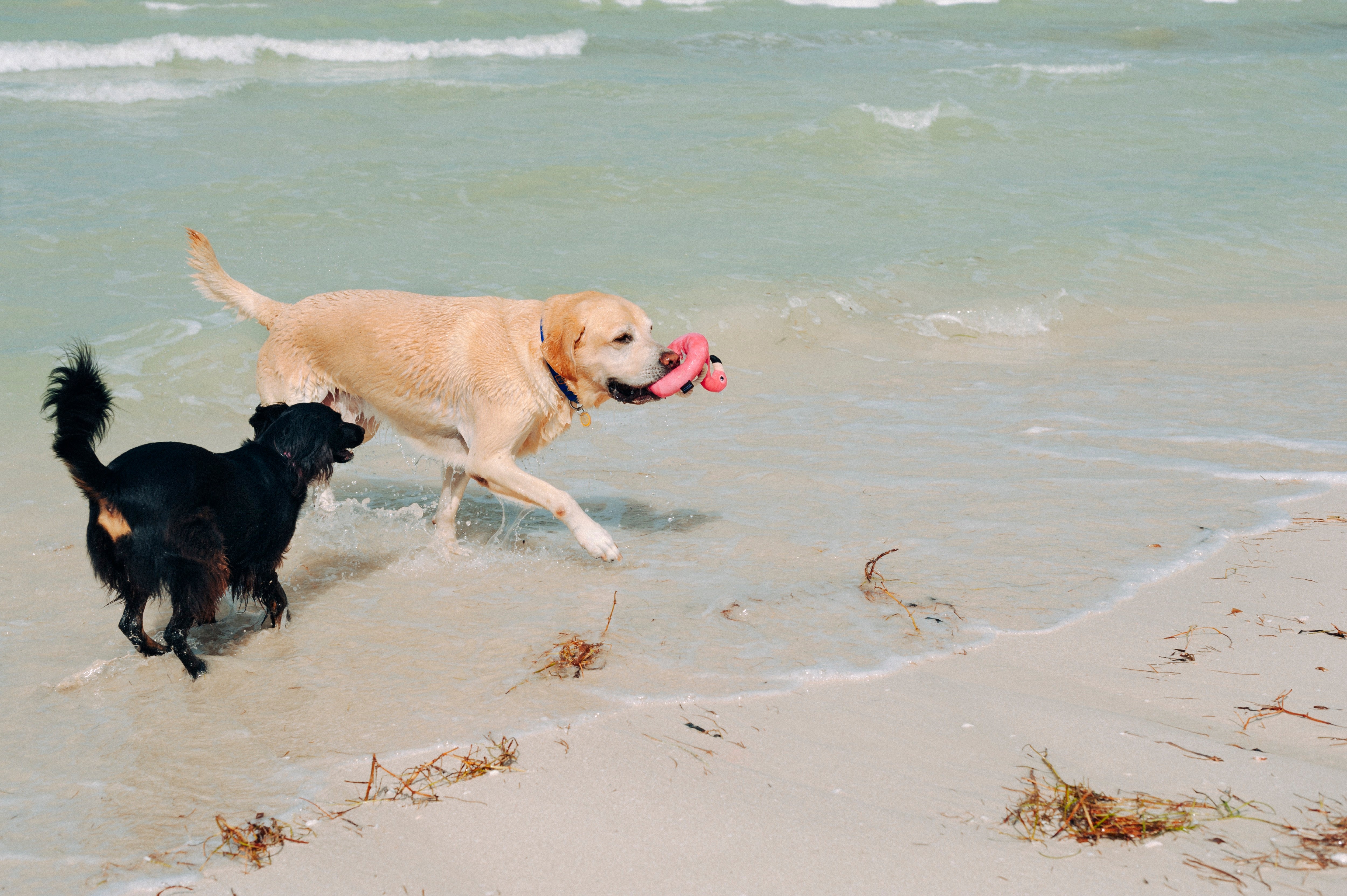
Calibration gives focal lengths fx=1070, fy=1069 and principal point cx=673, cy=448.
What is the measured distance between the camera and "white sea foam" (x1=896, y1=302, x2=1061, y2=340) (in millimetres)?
9461

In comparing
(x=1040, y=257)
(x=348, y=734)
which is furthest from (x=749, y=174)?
(x=348, y=734)

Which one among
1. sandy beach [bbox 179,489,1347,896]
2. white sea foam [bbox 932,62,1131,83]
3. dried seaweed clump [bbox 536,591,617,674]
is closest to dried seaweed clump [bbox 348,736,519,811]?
sandy beach [bbox 179,489,1347,896]

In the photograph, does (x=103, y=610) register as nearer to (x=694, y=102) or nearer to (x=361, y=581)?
(x=361, y=581)

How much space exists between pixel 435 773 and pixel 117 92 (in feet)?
59.0

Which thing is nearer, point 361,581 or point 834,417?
point 361,581

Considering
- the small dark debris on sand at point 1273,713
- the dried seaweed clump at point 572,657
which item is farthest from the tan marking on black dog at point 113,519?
the small dark debris on sand at point 1273,713

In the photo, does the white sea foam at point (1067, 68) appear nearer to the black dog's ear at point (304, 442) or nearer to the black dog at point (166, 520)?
the black dog's ear at point (304, 442)

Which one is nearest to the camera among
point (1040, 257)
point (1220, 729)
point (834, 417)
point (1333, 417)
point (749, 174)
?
point (1220, 729)

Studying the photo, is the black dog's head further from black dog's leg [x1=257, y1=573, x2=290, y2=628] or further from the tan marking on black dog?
the tan marking on black dog

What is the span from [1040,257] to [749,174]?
4.24 meters

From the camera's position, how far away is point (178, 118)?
15805 millimetres

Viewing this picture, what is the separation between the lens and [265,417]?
4.85 m

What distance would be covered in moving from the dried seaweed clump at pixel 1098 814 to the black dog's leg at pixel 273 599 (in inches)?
115

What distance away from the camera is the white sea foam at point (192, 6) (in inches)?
1061
